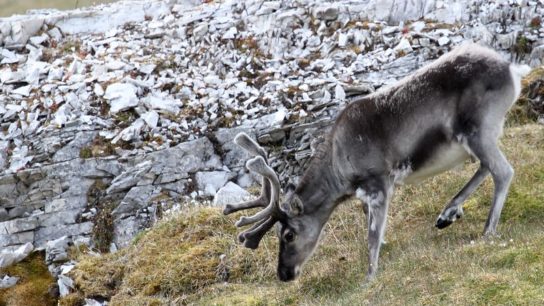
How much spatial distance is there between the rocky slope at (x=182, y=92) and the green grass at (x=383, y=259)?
2.03m

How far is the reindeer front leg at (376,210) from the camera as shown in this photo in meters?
11.8

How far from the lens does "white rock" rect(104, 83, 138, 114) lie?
20.0m

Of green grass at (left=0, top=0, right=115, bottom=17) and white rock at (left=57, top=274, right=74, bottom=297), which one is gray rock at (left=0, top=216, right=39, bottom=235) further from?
green grass at (left=0, top=0, right=115, bottom=17)

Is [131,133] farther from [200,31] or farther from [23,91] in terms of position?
[200,31]

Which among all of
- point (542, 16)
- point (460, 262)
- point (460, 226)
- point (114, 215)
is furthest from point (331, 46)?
point (460, 262)

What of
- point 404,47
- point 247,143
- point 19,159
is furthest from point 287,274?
point 404,47

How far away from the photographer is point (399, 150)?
11.9m

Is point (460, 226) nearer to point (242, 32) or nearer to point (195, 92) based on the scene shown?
point (195, 92)

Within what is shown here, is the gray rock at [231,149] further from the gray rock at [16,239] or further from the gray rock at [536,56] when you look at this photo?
the gray rock at [536,56]

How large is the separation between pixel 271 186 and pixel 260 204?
1.63 feet

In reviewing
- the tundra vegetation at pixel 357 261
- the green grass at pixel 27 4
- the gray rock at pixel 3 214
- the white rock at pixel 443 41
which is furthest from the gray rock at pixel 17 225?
the green grass at pixel 27 4

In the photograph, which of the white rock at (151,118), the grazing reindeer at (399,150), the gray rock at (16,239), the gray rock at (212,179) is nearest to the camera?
the grazing reindeer at (399,150)

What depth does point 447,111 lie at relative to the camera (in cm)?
1162

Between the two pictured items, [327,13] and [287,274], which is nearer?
[287,274]
